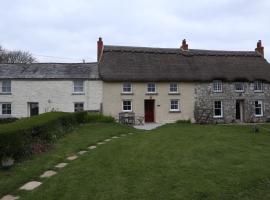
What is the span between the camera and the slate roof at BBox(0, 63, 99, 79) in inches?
1010

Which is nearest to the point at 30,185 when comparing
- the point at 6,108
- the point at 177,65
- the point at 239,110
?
the point at 6,108

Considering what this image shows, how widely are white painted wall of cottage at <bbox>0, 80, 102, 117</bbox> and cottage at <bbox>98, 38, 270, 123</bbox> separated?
115cm

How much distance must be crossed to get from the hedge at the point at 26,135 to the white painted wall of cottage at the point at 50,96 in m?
9.99

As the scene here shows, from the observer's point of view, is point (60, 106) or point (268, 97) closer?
point (60, 106)

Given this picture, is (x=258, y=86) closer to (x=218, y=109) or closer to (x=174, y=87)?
(x=218, y=109)

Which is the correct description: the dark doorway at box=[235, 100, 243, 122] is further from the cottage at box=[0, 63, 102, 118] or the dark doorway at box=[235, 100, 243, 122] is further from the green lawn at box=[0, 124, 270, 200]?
the green lawn at box=[0, 124, 270, 200]

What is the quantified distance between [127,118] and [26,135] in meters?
15.8

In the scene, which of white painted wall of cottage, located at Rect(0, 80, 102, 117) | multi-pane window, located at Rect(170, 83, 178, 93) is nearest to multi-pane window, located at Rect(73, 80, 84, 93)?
white painted wall of cottage, located at Rect(0, 80, 102, 117)

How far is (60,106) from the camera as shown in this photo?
2566 centimetres

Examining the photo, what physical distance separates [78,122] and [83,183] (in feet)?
48.0

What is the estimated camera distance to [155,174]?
7.34 metres

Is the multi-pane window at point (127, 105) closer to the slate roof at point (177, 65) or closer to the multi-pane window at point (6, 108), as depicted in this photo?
the slate roof at point (177, 65)

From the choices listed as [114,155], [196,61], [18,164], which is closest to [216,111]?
[196,61]

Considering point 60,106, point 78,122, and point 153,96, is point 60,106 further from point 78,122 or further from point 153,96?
point 153,96
